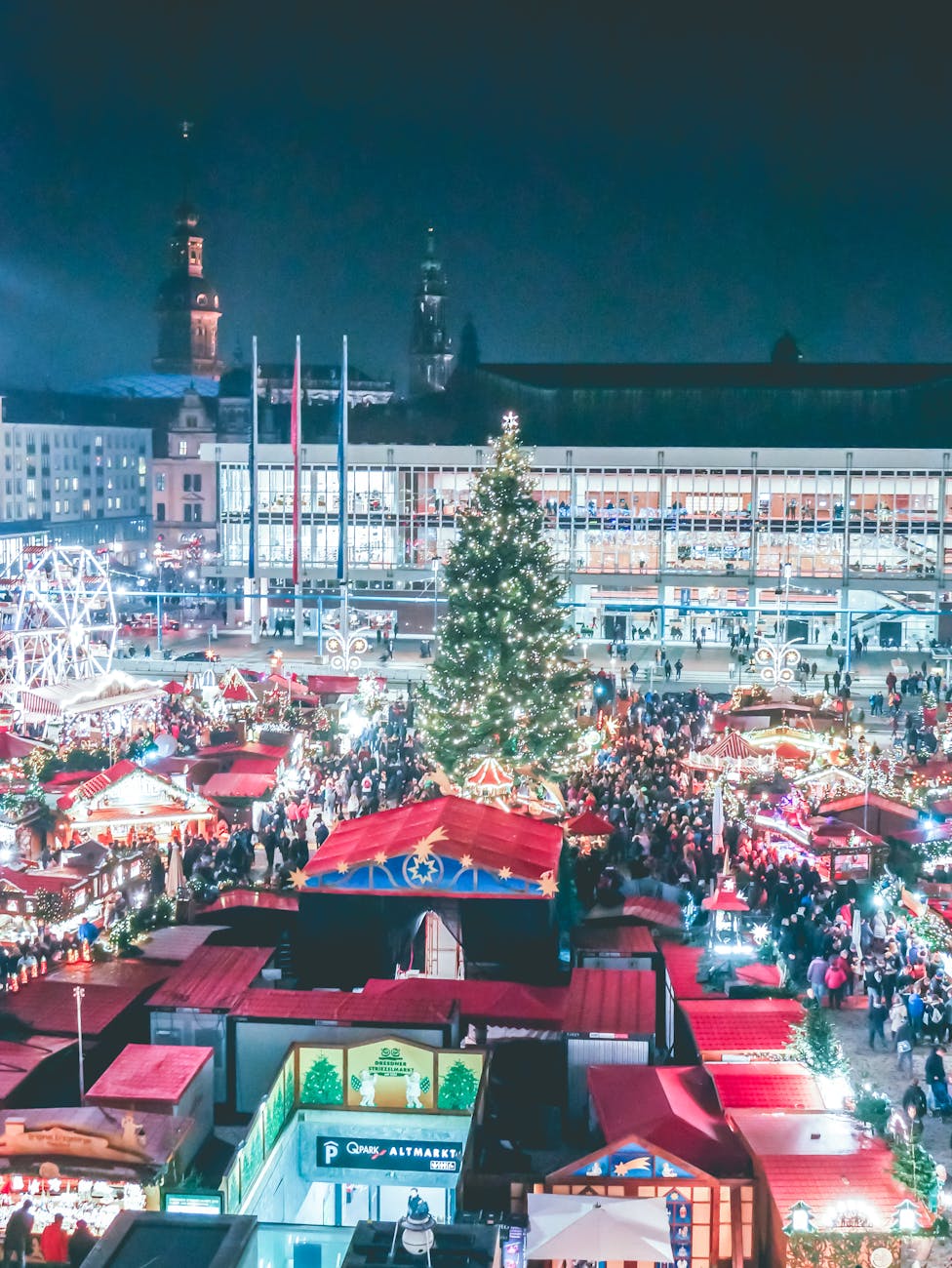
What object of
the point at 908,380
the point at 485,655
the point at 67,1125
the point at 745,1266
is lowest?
the point at 745,1266

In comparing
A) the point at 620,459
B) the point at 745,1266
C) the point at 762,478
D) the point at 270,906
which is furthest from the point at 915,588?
the point at 745,1266

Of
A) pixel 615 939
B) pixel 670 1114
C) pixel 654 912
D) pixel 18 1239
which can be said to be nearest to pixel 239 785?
pixel 654 912

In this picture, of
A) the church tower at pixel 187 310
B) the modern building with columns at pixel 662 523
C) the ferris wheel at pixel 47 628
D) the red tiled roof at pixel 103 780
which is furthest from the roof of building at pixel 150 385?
the red tiled roof at pixel 103 780

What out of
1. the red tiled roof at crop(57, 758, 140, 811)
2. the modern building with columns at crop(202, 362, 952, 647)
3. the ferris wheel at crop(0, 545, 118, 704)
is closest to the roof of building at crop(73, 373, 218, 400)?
the modern building with columns at crop(202, 362, 952, 647)

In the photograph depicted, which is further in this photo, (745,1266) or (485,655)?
(485,655)

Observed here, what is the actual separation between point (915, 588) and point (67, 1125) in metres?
45.1

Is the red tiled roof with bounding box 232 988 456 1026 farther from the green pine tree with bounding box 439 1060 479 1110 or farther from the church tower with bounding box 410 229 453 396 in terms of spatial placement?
the church tower with bounding box 410 229 453 396

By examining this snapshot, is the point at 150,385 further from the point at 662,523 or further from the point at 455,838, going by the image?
the point at 455,838

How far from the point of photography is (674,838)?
2136cm

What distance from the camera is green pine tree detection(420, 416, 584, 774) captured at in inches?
960

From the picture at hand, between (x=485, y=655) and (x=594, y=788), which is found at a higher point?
(x=485, y=655)

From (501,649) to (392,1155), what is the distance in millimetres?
13296

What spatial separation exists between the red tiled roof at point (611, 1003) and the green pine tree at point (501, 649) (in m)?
9.18

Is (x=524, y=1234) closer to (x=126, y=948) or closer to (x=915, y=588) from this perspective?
(x=126, y=948)
